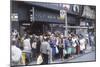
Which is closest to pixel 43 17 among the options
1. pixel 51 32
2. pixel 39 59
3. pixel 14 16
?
pixel 51 32

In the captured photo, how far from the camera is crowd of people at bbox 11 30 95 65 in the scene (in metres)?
2.05

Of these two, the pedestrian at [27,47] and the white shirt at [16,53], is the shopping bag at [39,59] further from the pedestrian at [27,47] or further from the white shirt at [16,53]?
the white shirt at [16,53]

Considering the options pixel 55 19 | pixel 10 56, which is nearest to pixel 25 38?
pixel 10 56

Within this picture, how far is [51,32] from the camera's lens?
7.16ft

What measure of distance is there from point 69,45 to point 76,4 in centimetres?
49

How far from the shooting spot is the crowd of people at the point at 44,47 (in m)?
2.05

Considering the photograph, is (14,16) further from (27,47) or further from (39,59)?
(39,59)

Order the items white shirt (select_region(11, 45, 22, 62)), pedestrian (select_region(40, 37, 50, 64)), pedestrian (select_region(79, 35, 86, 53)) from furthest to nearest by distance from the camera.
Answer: pedestrian (select_region(79, 35, 86, 53))
pedestrian (select_region(40, 37, 50, 64))
white shirt (select_region(11, 45, 22, 62))

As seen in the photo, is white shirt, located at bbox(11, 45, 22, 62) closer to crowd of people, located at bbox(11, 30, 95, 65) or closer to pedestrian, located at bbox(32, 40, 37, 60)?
crowd of people, located at bbox(11, 30, 95, 65)

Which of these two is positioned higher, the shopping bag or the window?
the window

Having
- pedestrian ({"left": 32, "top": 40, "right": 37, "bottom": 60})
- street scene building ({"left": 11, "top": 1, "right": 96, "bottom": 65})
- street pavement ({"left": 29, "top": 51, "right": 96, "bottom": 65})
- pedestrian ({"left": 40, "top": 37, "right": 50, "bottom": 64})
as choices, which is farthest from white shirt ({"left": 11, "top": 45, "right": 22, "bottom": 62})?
street pavement ({"left": 29, "top": 51, "right": 96, "bottom": 65})

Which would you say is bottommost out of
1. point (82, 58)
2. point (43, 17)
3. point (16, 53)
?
point (82, 58)

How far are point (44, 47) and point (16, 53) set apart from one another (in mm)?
316

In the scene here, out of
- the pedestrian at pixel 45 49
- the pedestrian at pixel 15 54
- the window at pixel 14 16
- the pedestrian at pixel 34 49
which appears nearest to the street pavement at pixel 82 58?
the pedestrian at pixel 45 49
